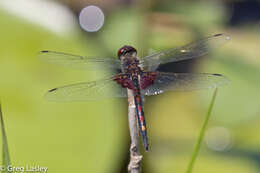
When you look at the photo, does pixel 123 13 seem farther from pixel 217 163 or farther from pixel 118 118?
pixel 217 163

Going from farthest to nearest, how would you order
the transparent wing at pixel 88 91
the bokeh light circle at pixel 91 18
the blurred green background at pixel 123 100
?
1. the bokeh light circle at pixel 91 18
2. the blurred green background at pixel 123 100
3. the transparent wing at pixel 88 91

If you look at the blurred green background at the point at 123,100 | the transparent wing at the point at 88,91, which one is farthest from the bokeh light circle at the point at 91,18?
the transparent wing at the point at 88,91

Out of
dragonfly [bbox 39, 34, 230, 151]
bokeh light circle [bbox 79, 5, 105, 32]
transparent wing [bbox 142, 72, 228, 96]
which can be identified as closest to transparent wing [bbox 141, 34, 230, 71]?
dragonfly [bbox 39, 34, 230, 151]

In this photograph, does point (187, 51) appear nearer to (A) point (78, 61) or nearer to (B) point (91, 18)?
(A) point (78, 61)

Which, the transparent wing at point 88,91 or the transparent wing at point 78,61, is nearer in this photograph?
the transparent wing at point 88,91

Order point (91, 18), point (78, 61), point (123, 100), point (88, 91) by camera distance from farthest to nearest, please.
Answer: point (91, 18) < point (123, 100) < point (78, 61) < point (88, 91)

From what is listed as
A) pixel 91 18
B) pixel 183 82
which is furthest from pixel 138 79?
pixel 91 18

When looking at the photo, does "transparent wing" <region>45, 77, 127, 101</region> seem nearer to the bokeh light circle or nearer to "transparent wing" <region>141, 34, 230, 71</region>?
"transparent wing" <region>141, 34, 230, 71</region>

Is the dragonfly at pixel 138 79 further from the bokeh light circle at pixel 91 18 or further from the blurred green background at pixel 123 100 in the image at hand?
the bokeh light circle at pixel 91 18
